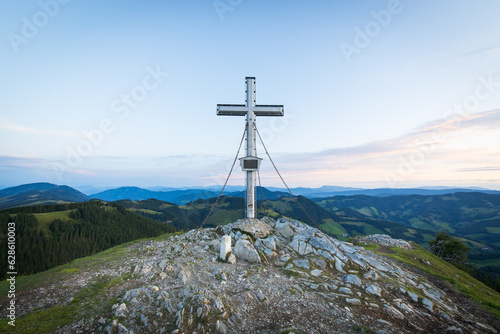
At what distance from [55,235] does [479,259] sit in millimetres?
191904

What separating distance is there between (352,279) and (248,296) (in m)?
7.00

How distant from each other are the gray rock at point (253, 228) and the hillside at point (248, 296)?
3.59 feet

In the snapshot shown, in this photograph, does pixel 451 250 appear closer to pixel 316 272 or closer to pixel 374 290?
pixel 374 290

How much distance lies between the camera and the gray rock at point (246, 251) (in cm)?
1486

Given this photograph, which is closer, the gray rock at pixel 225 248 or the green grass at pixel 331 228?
the gray rock at pixel 225 248

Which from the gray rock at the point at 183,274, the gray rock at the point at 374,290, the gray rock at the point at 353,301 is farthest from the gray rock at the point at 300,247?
the gray rock at the point at 183,274

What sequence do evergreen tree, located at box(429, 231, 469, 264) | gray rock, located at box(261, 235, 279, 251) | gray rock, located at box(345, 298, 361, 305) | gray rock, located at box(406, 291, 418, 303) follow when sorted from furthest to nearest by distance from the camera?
evergreen tree, located at box(429, 231, 469, 264)
gray rock, located at box(261, 235, 279, 251)
gray rock, located at box(406, 291, 418, 303)
gray rock, located at box(345, 298, 361, 305)

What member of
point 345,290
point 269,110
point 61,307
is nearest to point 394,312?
point 345,290

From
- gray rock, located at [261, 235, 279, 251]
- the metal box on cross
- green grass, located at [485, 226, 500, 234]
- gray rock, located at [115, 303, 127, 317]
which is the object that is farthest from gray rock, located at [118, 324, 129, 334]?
green grass, located at [485, 226, 500, 234]

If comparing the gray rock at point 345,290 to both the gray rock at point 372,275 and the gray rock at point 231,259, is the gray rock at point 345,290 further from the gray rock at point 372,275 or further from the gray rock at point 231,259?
the gray rock at point 231,259

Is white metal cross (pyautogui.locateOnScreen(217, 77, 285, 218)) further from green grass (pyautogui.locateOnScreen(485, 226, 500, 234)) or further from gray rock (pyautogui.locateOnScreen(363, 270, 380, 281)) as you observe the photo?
green grass (pyautogui.locateOnScreen(485, 226, 500, 234))

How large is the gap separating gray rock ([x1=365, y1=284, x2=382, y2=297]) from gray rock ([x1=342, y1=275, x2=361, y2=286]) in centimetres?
71

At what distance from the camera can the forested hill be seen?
167 ft

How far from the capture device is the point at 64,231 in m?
65.7
